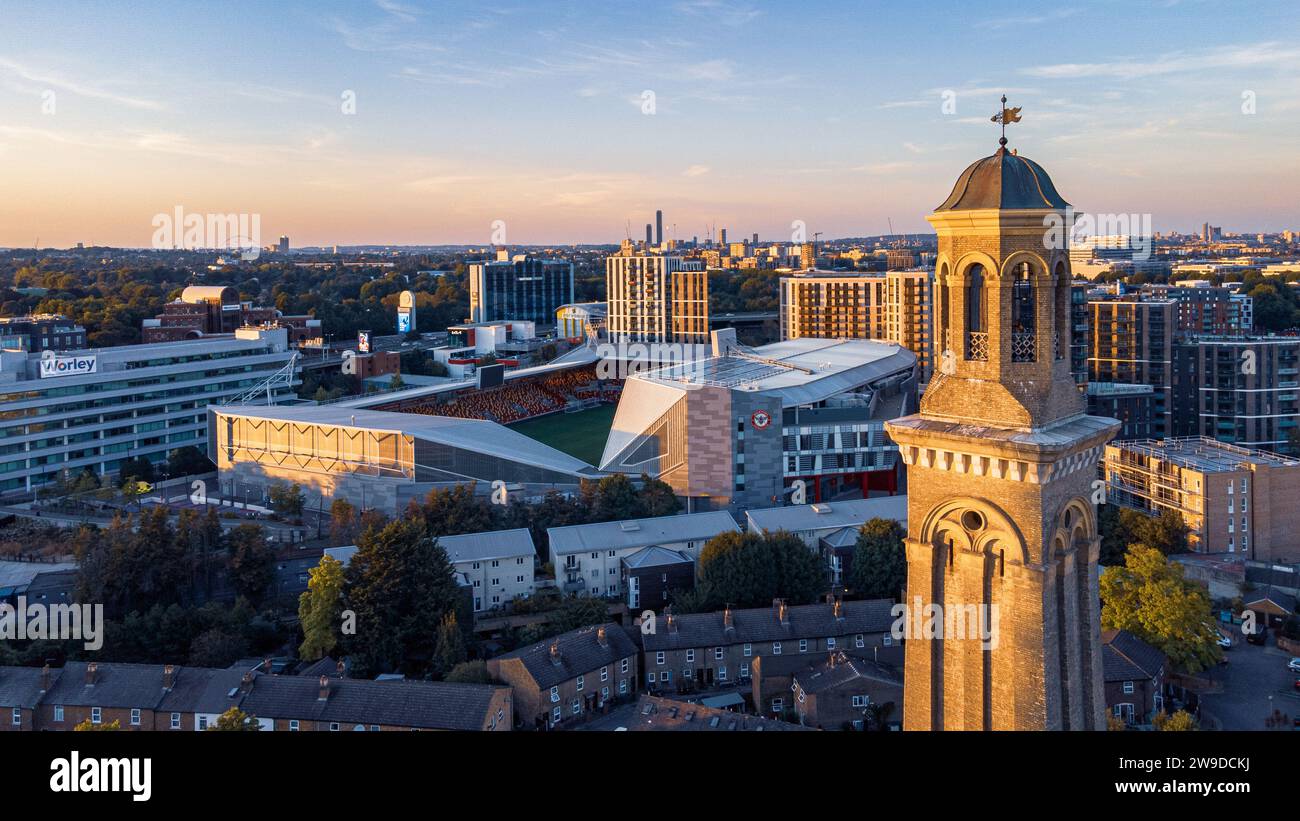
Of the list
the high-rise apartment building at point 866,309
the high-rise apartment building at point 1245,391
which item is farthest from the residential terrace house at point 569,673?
the high-rise apartment building at point 866,309

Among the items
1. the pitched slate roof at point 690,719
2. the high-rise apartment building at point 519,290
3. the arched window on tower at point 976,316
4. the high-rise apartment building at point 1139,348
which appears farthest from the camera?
the high-rise apartment building at point 519,290

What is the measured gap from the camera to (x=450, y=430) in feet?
123

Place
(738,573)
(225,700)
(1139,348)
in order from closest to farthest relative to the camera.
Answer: (225,700)
(738,573)
(1139,348)

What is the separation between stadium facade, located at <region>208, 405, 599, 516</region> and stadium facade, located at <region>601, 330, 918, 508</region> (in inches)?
114

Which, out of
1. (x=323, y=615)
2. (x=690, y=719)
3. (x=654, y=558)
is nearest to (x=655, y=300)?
(x=654, y=558)

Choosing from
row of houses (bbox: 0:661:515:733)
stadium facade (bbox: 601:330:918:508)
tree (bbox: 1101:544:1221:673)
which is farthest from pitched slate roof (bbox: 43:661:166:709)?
tree (bbox: 1101:544:1221:673)

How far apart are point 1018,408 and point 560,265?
103 meters

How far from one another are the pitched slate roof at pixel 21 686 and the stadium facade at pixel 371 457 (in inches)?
621

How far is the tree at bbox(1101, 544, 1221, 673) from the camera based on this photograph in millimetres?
24203

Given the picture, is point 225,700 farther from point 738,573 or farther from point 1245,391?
point 1245,391

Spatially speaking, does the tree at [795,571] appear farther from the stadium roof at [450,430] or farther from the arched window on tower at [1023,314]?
the arched window on tower at [1023,314]

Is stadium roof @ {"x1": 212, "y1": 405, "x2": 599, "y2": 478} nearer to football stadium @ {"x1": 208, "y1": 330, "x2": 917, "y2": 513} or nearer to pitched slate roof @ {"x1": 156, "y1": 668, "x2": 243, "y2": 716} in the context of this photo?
football stadium @ {"x1": 208, "y1": 330, "x2": 917, "y2": 513}

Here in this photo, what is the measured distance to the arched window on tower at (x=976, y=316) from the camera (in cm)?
919

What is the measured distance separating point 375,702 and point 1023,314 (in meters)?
15.3
